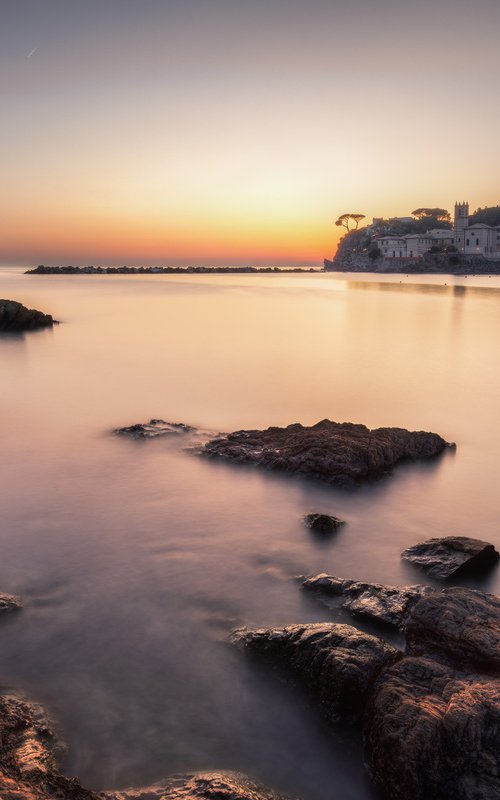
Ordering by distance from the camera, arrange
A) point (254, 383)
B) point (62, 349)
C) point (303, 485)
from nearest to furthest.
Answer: point (303, 485)
point (254, 383)
point (62, 349)

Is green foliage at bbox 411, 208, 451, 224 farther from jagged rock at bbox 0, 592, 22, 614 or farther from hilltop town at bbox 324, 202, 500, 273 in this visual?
jagged rock at bbox 0, 592, 22, 614

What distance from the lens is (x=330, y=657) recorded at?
11.4 feet

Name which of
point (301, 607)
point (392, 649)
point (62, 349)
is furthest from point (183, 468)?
point (62, 349)

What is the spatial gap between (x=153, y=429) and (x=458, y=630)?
6433mm

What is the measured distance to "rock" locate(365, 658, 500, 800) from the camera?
2.70 meters

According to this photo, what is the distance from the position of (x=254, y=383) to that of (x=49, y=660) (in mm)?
10205

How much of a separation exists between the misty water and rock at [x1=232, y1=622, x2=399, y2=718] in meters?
0.14

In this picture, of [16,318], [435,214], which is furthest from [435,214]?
[16,318]

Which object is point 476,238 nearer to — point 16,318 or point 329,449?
point 16,318

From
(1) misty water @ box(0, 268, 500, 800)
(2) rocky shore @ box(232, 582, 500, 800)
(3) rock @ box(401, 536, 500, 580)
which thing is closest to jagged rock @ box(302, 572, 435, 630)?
(2) rocky shore @ box(232, 582, 500, 800)

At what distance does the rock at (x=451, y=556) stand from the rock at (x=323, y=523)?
77 centimetres

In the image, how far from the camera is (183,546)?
18.0ft

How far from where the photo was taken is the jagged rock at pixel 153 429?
29.3 feet

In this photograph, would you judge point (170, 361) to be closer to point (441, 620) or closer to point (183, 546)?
point (183, 546)
